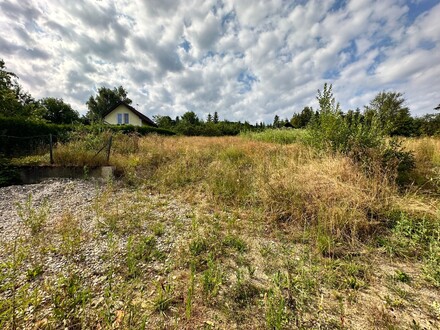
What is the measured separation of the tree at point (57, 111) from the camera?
28719 mm

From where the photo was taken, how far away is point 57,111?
1163 inches

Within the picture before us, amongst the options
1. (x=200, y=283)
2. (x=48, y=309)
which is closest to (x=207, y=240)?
(x=200, y=283)

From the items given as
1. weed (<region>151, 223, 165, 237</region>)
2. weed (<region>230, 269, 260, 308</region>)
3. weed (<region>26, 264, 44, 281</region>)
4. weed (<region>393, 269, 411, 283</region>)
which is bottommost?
weed (<region>230, 269, 260, 308</region>)

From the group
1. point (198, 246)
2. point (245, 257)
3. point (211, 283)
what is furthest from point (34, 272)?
point (245, 257)

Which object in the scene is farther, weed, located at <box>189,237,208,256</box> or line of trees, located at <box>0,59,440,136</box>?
line of trees, located at <box>0,59,440,136</box>

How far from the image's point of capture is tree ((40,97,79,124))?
94.2 feet

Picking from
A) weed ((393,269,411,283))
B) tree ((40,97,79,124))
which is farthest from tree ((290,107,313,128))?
tree ((40,97,79,124))

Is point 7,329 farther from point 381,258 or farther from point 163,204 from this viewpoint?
point 381,258

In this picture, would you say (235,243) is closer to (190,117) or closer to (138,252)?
(138,252)

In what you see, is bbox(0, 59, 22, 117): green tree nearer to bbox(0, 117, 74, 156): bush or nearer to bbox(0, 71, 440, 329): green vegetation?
bbox(0, 117, 74, 156): bush

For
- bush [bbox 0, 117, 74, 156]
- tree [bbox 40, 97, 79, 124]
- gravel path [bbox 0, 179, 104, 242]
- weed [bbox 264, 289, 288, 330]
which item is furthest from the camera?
tree [bbox 40, 97, 79, 124]

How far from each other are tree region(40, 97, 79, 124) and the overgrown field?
35.2m

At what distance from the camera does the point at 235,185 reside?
403 cm

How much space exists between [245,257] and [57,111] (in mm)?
40077
